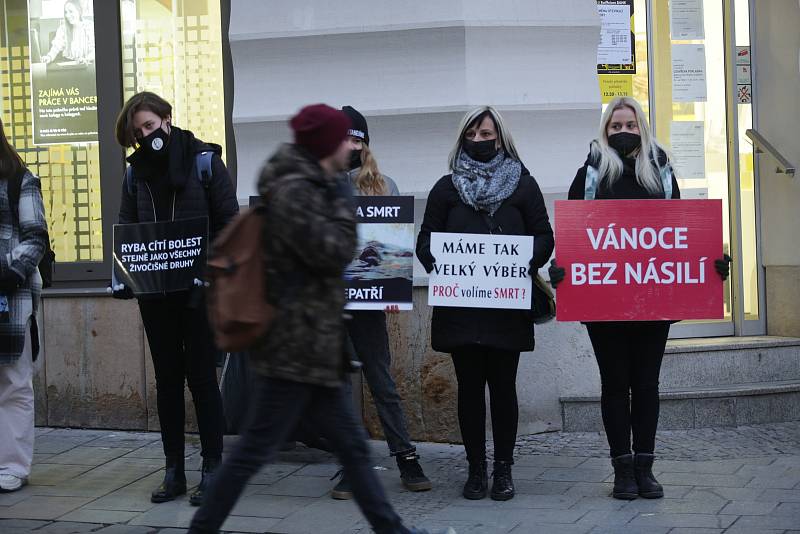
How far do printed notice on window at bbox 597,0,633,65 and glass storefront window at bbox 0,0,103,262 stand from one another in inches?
142

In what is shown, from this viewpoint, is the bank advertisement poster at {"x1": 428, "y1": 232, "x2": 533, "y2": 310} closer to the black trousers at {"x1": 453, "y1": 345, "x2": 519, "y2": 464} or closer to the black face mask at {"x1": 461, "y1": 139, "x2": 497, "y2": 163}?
the black trousers at {"x1": 453, "y1": 345, "x2": 519, "y2": 464}

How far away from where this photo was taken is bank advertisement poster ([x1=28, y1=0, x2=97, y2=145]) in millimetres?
8047

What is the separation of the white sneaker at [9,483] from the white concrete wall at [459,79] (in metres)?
2.70

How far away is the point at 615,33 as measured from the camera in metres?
7.88

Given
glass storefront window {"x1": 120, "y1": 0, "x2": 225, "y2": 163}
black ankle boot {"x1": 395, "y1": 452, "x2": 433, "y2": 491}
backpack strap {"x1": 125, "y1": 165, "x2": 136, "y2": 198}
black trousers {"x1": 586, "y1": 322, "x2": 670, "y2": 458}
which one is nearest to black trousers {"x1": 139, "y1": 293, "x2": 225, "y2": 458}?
backpack strap {"x1": 125, "y1": 165, "x2": 136, "y2": 198}

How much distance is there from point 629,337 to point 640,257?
1.34 feet

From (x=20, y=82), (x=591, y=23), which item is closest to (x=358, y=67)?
(x=591, y=23)

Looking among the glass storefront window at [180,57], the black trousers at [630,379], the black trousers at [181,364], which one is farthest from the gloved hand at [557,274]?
the glass storefront window at [180,57]

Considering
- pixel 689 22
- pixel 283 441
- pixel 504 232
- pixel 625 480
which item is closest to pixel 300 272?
pixel 283 441

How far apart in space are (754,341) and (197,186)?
4014 millimetres

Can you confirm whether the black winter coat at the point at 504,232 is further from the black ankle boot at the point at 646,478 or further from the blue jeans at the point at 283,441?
the blue jeans at the point at 283,441

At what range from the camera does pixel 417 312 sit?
691 cm

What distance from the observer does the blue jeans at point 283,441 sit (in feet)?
13.4

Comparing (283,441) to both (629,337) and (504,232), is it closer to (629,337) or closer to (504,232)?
(504,232)
